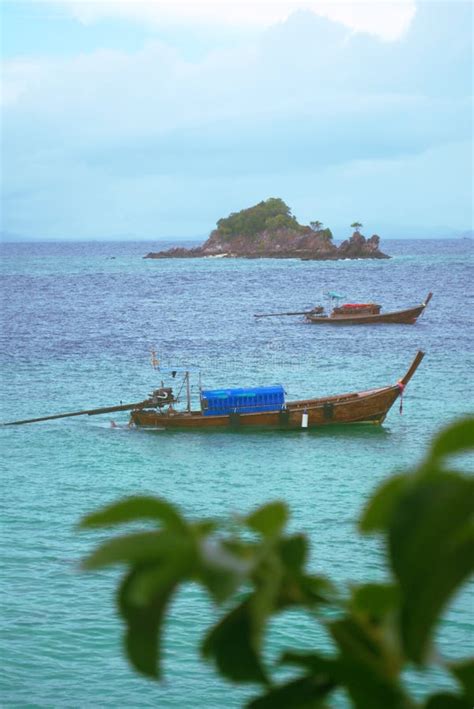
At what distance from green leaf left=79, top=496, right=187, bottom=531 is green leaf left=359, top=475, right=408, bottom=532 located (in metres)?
0.19

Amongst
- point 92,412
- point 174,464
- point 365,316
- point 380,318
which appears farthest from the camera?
point 380,318

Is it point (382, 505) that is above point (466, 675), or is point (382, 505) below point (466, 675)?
above

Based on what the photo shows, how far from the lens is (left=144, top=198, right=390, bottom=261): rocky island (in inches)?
6969

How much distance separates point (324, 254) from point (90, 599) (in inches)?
6359

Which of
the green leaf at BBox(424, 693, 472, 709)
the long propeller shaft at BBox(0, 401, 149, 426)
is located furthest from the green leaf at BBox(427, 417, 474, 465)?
the long propeller shaft at BBox(0, 401, 149, 426)

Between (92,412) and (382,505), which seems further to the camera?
(92,412)

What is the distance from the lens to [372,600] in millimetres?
1136

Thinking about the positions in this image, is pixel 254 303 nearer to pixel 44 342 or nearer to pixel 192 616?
pixel 44 342

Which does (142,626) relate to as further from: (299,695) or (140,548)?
(299,695)

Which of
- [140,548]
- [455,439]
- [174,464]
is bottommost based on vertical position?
[174,464]

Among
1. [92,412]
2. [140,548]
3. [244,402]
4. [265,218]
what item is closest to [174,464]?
[92,412]

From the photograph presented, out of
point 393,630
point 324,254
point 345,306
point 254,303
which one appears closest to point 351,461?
point 393,630

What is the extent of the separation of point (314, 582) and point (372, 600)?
0.08 m

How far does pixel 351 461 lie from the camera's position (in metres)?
29.7
